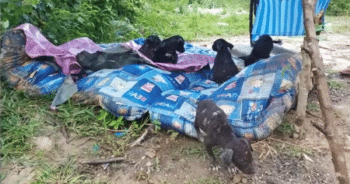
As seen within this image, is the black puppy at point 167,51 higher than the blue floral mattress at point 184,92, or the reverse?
the black puppy at point 167,51

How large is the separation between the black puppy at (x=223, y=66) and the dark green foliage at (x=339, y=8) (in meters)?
9.81

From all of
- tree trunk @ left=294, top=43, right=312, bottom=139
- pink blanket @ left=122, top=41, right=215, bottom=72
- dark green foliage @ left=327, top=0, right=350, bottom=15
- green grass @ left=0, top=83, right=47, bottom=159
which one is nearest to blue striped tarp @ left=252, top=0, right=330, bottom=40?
pink blanket @ left=122, top=41, right=215, bottom=72

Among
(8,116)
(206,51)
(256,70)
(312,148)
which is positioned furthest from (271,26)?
(8,116)

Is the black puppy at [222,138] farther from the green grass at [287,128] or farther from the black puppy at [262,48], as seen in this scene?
the black puppy at [262,48]

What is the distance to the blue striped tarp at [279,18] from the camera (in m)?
4.33

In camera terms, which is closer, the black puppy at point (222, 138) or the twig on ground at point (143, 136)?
the black puppy at point (222, 138)

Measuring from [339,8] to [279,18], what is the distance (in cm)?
884

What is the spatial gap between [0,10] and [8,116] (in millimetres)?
1119

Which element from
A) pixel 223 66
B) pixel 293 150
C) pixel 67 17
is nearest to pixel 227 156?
pixel 293 150

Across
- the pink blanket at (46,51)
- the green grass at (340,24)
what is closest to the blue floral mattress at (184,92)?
the pink blanket at (46,51)

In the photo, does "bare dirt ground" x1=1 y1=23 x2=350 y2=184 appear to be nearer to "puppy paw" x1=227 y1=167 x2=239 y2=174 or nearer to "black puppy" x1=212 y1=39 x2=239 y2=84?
"puppy paw" x1=227 y1=167 x2=239 y2=174

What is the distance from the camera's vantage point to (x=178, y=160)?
2557 millimetres

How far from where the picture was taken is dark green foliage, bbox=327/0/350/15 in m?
11.5

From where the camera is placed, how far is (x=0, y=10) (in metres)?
3.14
